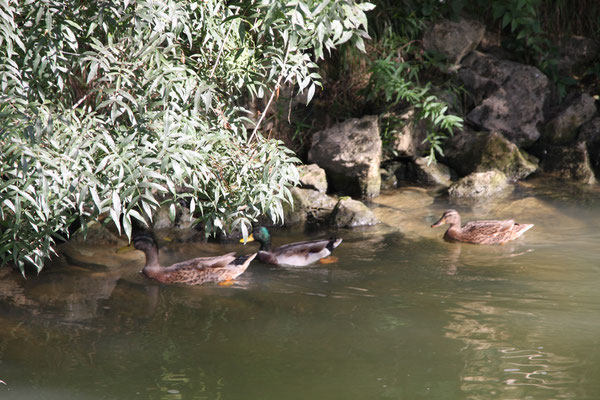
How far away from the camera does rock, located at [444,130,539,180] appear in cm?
977

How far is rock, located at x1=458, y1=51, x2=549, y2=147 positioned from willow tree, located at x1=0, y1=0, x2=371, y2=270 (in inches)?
240

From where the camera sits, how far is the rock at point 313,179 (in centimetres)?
905

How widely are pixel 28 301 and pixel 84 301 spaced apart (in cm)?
45

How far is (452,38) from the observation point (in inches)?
418

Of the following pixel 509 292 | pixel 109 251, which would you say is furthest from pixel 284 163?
pixel 109 251

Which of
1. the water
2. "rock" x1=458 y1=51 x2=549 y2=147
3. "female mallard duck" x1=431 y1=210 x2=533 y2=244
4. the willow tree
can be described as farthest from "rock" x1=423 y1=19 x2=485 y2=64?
the willow tree

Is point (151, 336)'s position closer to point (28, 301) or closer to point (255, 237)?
point (28, 301)

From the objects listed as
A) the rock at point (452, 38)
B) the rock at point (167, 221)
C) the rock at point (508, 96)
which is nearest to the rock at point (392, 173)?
the rock at point (508, 96)

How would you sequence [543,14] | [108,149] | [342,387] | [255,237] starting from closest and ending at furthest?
[342,387] → [108,149] → [255,237] → [543,14]

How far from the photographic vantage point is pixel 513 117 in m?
Result: 10.5

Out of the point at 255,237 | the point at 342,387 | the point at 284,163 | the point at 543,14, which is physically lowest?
the point at 342,387

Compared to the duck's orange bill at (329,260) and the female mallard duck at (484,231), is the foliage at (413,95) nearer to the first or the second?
the female mallard duck at (484,231)

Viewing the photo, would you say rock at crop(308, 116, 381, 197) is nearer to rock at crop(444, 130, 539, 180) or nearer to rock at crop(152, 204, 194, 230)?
rock at crop(444, 130, 539, 180)

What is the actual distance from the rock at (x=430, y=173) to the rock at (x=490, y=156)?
0.26 metres
